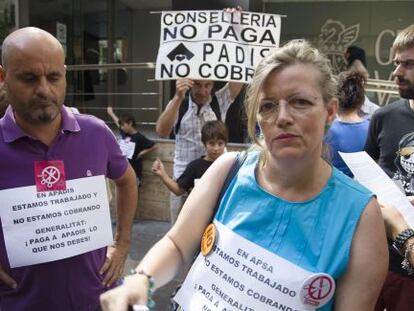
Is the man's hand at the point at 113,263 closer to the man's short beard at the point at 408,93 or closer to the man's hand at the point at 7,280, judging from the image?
the man's hand at the point at 7,280

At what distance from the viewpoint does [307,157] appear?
1.47 meters

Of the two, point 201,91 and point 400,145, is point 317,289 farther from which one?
point 201,91


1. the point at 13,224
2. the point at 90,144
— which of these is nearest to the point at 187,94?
the point at 90,144

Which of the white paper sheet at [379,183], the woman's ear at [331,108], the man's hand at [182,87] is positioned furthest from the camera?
the man's hand at [182,87]

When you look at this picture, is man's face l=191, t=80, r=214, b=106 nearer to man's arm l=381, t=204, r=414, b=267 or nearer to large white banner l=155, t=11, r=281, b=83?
large white banner l=155, t=11, r=281, b=83

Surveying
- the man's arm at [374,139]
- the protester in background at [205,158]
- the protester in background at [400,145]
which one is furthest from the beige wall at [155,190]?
the protester in background at [400,145]

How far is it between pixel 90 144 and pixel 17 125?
0.31 m

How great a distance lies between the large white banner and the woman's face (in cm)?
265

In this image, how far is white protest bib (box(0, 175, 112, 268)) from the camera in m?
1.86

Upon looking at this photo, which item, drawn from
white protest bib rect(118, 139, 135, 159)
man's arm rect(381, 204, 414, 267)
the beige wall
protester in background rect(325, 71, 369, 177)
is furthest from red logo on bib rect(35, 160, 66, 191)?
the beige wall

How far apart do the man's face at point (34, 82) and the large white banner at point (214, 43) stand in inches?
88.4

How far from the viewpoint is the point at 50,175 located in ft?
6.36

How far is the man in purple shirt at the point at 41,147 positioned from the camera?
188cm

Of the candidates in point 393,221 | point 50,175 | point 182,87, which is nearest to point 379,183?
point 393,221
